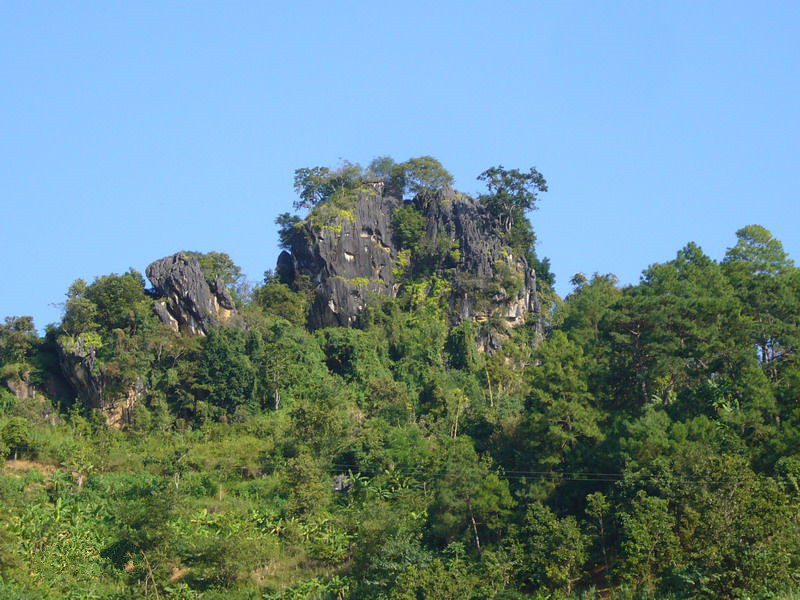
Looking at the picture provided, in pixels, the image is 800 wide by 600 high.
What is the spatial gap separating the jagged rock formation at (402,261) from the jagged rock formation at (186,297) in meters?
4.95

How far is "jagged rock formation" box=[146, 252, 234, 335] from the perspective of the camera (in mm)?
42781

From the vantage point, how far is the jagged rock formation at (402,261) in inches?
1852

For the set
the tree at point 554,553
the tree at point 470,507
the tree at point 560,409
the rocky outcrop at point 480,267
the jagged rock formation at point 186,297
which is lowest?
the tree at point 554,553

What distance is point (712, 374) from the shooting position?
3219cm

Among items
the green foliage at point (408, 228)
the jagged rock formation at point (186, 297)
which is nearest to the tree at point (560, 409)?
the jagged rock formation at point (186, 297)

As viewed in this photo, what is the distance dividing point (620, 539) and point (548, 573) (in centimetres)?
206

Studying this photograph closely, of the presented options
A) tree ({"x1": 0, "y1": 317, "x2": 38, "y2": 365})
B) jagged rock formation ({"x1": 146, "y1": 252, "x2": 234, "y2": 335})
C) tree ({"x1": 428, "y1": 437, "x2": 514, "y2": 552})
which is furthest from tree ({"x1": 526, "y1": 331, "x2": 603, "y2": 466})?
tree ({"x1": 0, "y1": 317, "x2": 38, "y2": 365})

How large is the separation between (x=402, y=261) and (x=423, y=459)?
14733 millimetres

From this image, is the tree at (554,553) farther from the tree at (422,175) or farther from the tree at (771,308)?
the tree at (422,175)

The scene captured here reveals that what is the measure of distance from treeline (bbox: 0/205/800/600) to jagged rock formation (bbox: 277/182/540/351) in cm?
421

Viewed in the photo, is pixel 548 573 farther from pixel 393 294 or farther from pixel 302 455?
pixel 393 294

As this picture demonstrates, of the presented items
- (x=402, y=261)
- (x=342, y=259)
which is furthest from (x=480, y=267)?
(x=342, y=259)

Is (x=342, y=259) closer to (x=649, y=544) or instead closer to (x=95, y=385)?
(x=95, y=385)

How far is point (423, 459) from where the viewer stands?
1406 inches
